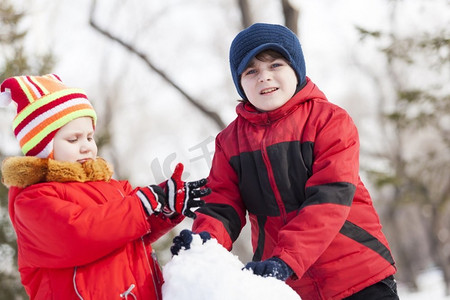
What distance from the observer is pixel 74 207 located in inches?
85.5

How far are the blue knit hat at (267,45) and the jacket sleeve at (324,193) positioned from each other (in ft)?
0.91

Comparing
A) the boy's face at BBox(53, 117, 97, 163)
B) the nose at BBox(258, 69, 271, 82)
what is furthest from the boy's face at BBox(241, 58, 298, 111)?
the boy's face at BBox(53, 117, 97, 163)

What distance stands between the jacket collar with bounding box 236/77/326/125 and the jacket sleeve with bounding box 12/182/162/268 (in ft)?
2.22

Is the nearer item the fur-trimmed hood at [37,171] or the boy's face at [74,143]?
the fur-trimmed hood at [37,171]

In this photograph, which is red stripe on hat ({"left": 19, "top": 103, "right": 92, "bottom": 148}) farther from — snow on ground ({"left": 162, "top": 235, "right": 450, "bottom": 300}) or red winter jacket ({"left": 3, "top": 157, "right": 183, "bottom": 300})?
snow on ground ({"left": 162, "top": 235, "right": 450, "bottom": 300})

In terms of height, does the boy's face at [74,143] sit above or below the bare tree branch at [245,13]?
below

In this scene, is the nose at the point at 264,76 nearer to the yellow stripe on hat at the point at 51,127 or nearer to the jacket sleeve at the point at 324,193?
the jacket sleeve at the point at 324,193

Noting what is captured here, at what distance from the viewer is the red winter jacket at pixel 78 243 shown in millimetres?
2129

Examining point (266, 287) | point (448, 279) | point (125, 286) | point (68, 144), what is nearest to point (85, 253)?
point (125, 286)

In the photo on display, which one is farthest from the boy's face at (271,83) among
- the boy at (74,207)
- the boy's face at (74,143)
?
the boy's face at (74,143)

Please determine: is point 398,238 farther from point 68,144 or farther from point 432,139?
point 68,144

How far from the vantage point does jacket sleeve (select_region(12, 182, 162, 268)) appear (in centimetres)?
212

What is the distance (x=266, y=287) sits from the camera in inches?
74.8

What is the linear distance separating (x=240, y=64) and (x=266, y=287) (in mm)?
1070
